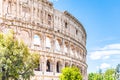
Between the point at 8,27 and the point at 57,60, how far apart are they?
8283 mm

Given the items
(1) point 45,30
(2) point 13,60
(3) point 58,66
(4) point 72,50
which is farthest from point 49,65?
(2) point 13,60

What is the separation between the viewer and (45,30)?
3153cm

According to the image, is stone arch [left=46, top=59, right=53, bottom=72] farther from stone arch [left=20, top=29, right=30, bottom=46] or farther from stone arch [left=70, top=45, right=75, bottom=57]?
stone arch [left=70, top=45, right=75, bottom=57]

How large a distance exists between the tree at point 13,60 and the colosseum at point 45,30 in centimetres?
826

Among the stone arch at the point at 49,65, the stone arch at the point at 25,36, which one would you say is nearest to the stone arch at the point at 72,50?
the stone arch at the point at 49,65

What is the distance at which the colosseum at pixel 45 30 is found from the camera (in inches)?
1113

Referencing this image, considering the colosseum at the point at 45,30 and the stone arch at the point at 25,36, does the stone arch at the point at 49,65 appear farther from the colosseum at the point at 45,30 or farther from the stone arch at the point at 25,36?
the stone arch at the point at 25,36

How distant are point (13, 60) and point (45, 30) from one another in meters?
12.9

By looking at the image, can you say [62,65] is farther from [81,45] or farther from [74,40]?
[81,45]

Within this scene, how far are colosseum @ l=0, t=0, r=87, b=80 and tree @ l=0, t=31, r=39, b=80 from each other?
8255mm

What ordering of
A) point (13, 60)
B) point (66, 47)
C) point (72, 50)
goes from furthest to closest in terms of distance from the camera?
point (72, 50) < point (66, 47) < point (13, 60)

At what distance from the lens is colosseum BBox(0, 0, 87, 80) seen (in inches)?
1113

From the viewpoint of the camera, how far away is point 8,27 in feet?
90.9

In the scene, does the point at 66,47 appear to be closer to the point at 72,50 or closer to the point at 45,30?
the point at 72,50
